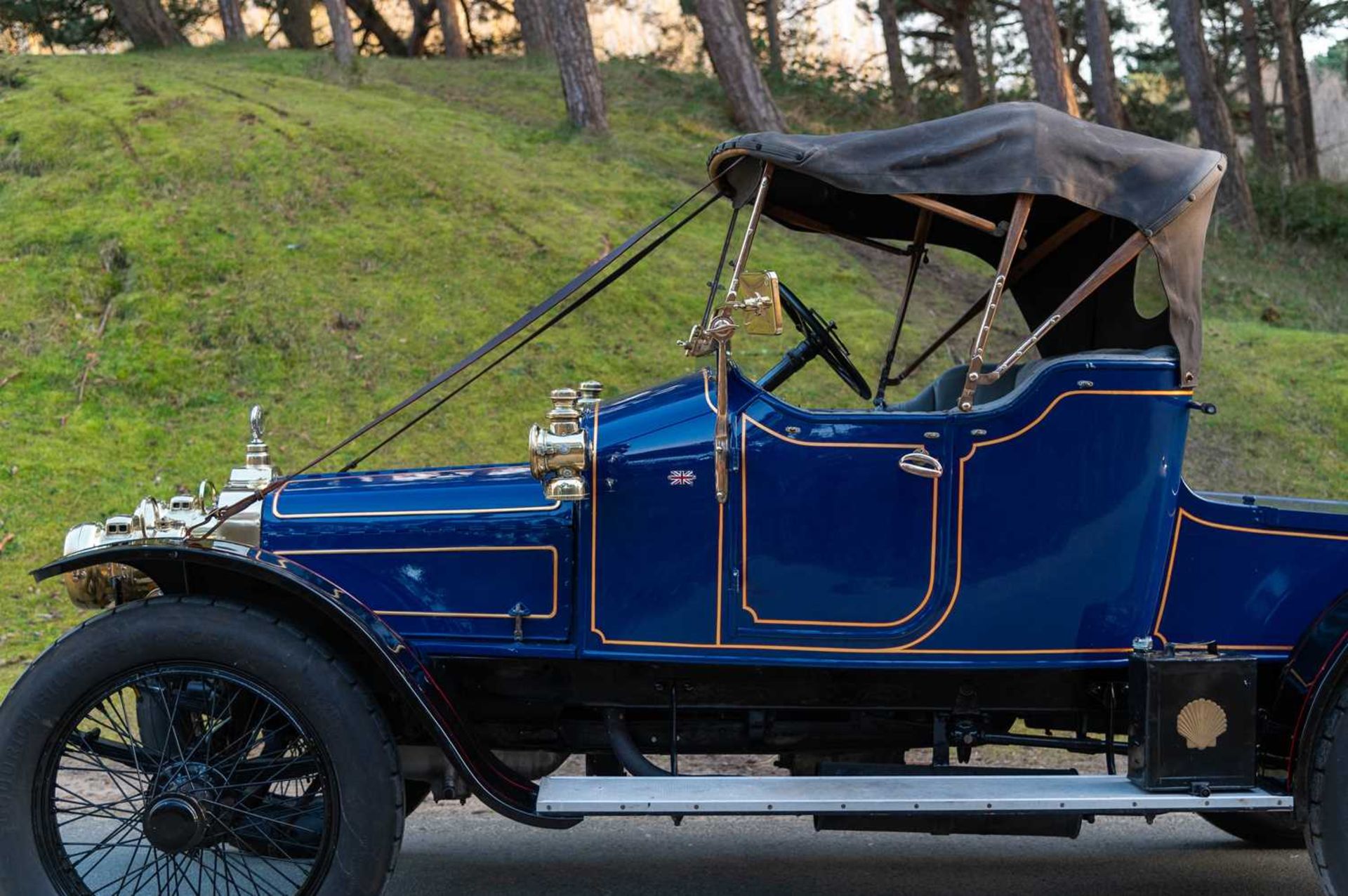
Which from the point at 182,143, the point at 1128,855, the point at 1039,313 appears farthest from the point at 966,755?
the point at 182,143

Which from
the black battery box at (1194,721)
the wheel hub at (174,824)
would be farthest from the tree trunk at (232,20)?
the black battery box at (1194,721)

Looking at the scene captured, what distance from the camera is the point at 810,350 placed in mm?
3887

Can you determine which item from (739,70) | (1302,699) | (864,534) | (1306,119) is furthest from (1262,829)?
(1306,119)

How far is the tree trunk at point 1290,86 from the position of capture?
57.9 feet

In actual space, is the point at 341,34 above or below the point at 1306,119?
above

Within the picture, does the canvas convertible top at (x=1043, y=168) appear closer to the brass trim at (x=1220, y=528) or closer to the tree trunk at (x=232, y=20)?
the brass trim at (x=1220, y=528)

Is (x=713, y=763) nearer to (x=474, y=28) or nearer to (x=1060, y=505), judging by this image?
(x=1060, y=505)

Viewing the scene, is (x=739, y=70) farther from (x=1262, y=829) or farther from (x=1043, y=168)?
(x=1262, y=829)

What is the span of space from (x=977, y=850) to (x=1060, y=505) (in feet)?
4.85

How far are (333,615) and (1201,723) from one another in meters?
2.29

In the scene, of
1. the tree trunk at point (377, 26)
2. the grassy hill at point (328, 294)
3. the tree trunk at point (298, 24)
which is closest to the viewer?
the grassy hill at point (328, 294)

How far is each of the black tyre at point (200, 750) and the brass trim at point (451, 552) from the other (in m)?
0.28

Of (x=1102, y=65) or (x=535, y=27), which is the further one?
(x=535, y=27)

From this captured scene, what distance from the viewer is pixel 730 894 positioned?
380 cm
